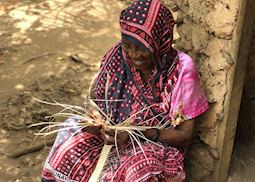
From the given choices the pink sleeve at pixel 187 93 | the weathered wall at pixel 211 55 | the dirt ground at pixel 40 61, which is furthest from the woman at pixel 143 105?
the dirt ground at pixel 40 61

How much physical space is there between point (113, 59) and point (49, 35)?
271 centimetres

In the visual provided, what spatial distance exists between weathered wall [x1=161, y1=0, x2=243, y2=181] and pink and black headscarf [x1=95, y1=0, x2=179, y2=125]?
0.73 ft

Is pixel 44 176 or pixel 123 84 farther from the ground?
pixel 123 84

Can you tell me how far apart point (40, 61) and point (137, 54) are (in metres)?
2.56

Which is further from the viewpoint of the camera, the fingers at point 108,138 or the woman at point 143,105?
the fingers at point 108,138

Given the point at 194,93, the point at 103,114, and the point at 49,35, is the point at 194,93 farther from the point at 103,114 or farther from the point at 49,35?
the point at 49,35

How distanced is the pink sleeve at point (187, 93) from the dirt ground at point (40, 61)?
2.73ft

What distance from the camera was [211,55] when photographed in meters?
2.87

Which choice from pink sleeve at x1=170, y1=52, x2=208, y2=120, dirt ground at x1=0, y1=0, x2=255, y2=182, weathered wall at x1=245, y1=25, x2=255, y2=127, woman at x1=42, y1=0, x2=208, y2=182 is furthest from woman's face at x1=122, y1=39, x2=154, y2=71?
dirt ground at x1=0, y1=0, x2=255, y2=182

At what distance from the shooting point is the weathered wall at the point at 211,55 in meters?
2.70

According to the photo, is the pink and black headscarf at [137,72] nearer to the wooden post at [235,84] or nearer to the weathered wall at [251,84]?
the wooden post at [235,84]

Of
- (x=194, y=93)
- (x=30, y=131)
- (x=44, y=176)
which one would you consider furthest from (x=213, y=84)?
(x=30, y=131)

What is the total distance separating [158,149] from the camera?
2.83 meters

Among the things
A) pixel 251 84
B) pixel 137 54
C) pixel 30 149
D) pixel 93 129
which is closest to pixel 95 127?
pixel 93 129
